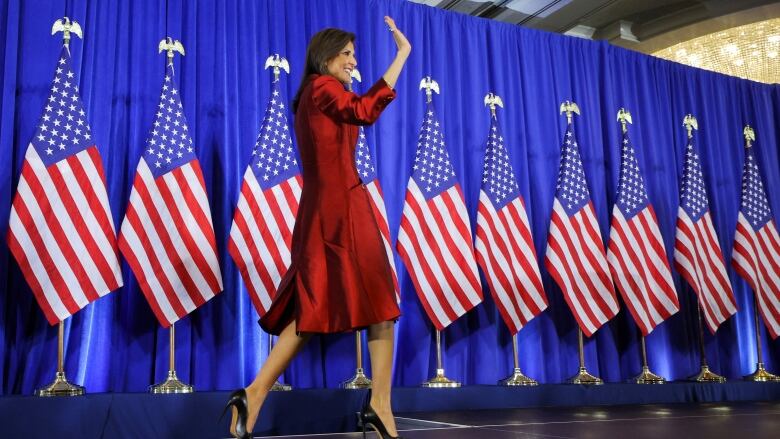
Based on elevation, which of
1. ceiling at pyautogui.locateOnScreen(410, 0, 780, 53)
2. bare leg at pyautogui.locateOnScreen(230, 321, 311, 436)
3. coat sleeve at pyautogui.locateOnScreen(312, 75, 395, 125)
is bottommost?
bare leg at pyautogui.locateOnScreen(230, 321, 311, 436)

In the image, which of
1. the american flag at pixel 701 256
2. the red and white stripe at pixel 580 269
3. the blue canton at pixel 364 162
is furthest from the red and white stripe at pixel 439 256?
the american flag at pixel 701 256

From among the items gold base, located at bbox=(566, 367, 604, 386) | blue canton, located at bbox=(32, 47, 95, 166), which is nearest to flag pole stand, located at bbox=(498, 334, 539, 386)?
gold base, located at bbox=(566, 367, 604, 386)

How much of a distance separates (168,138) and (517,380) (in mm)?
2541

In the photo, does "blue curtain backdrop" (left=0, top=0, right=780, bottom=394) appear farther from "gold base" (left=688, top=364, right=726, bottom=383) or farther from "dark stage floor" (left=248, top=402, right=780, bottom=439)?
"dark stage floor" (left=248, top=402, right=780, bottom=439)

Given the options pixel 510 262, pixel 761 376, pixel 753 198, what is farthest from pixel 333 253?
pixel 753 198

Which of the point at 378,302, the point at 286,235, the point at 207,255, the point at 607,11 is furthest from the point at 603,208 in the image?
the point at 378,302

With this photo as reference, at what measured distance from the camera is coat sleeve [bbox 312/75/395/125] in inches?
83.1

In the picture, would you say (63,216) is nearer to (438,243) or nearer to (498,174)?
(438,243)

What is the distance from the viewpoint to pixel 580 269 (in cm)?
502

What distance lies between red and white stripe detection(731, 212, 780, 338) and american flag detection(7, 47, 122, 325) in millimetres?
4541

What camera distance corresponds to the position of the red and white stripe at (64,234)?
11.4 feet

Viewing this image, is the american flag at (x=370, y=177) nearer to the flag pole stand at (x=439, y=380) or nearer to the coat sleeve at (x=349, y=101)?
the flag pole stand at (x=439, y=380)

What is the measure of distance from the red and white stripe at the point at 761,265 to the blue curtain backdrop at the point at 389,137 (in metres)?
0.41

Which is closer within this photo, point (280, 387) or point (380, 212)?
point (280, 387)
